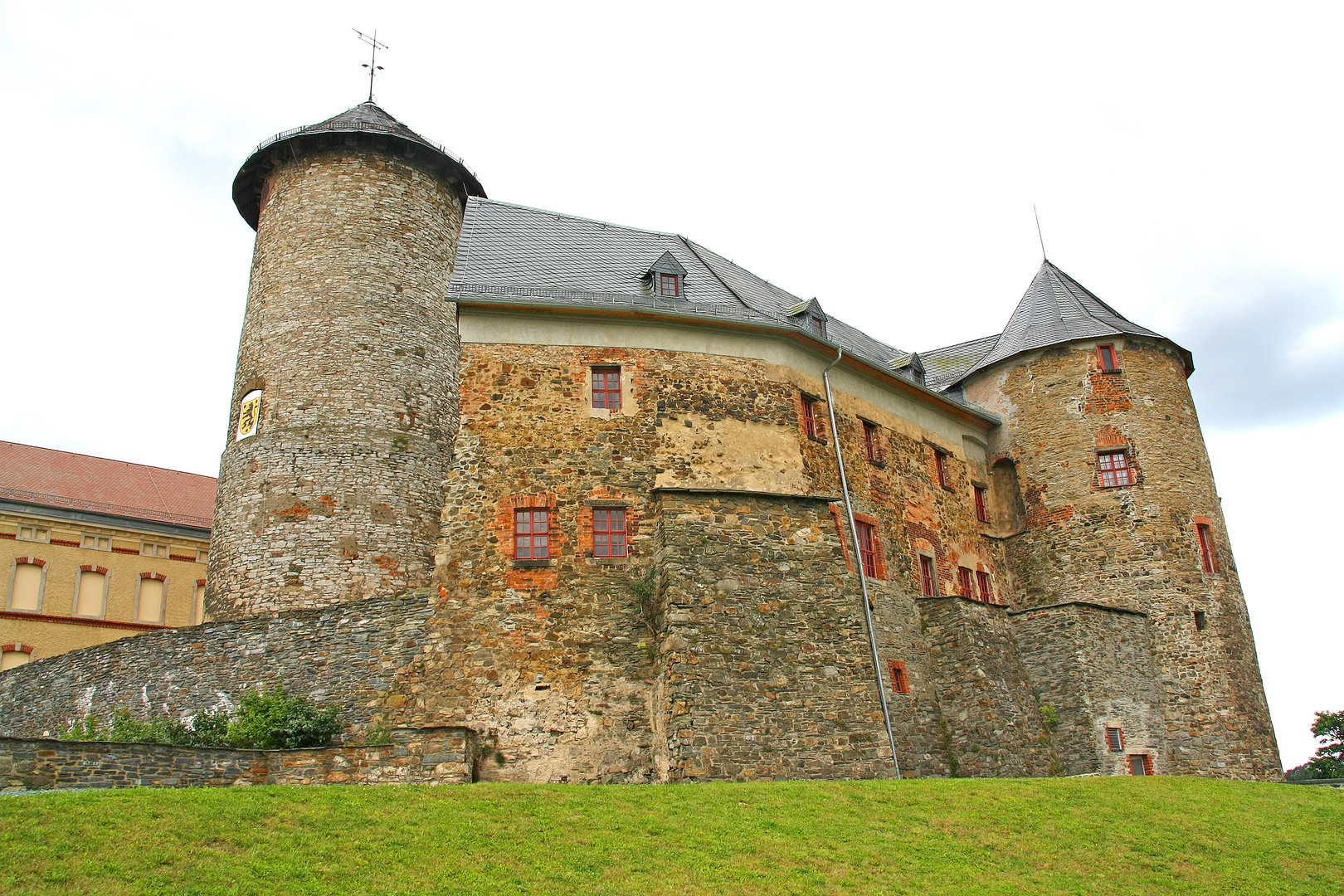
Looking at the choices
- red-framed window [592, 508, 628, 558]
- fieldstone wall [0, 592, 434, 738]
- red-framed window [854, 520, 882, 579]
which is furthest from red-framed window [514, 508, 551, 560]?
red-framed window [854, 520, 882, 579]

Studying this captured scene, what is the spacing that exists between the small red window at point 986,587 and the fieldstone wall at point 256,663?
14.9 metres

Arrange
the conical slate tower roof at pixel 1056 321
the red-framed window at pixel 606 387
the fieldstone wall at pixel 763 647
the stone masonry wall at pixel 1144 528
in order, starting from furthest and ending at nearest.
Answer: the conical slate tower roof at pixel 1056 321
the stone masonry wall at pixel 1144 528
the red-framed window at pixel 606 387
the fieldstone wall at pixel 763 647

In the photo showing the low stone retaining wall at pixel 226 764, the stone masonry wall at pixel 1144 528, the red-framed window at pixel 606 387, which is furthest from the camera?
the stone masonry wall at pixel 1144 528

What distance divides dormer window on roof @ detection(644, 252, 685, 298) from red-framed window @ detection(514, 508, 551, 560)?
5.89m

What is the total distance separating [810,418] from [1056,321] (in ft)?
36.9

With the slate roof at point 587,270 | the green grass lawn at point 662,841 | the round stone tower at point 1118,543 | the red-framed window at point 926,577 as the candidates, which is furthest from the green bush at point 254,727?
the round stone tower at point 1118,543

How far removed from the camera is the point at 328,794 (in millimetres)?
12078

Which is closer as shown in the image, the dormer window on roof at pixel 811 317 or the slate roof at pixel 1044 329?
the dormer window on roof at pixel 811 317

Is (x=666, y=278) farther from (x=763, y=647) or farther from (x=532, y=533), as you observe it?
(x=763, y=647)

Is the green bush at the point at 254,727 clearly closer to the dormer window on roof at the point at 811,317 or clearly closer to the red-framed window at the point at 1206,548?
the dormer window on roof at the point at 811,317

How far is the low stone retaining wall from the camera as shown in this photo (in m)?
13.1

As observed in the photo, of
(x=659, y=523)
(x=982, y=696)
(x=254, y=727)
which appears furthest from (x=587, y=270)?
(x=982, y=696)

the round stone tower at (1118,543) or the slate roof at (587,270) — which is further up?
the slate roof at (587,270)

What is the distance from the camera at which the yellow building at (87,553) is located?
3209 cm
